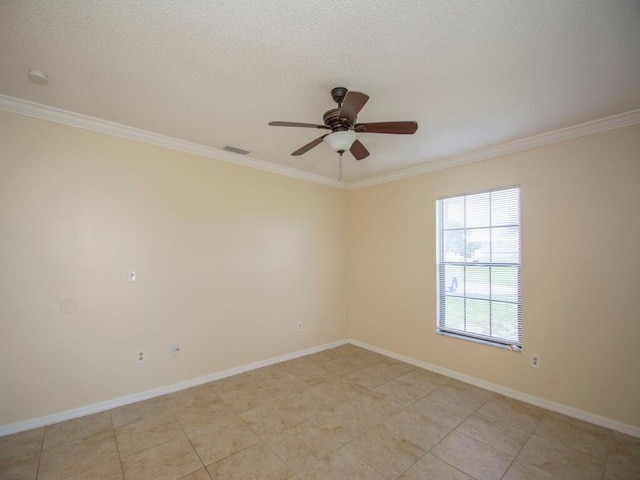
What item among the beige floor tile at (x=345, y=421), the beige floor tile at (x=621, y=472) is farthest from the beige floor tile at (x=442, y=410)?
the beige floor tile at (x=621, y=472)

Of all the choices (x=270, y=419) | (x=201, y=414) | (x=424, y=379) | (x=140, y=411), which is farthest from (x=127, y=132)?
(x=424, y=379)

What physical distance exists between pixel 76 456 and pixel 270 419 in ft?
4.63

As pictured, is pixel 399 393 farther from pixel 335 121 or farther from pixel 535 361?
pixel 335 121

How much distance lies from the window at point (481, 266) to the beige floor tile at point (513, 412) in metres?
0.56

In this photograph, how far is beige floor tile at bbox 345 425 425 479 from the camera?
6.79ft

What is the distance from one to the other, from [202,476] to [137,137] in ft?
9.78

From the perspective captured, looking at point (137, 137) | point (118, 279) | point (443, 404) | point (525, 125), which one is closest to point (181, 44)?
point (137, 137)

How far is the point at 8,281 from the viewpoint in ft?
7.77

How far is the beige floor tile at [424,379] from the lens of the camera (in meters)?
3.34

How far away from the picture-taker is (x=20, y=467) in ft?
6.59

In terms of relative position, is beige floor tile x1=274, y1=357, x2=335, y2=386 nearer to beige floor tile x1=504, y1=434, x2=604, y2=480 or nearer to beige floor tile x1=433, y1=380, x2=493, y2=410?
beige floor tile x1=433, y1=380, x2=493, y2=410

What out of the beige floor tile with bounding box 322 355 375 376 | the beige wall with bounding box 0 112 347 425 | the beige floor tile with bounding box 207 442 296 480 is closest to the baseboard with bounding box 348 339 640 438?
the beige floor tile with bounding box 322 355 375 376

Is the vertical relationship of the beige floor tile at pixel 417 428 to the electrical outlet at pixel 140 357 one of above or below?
below

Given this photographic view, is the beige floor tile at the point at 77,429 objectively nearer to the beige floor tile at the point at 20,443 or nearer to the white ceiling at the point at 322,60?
the beige floor tile at the point at 20,443
